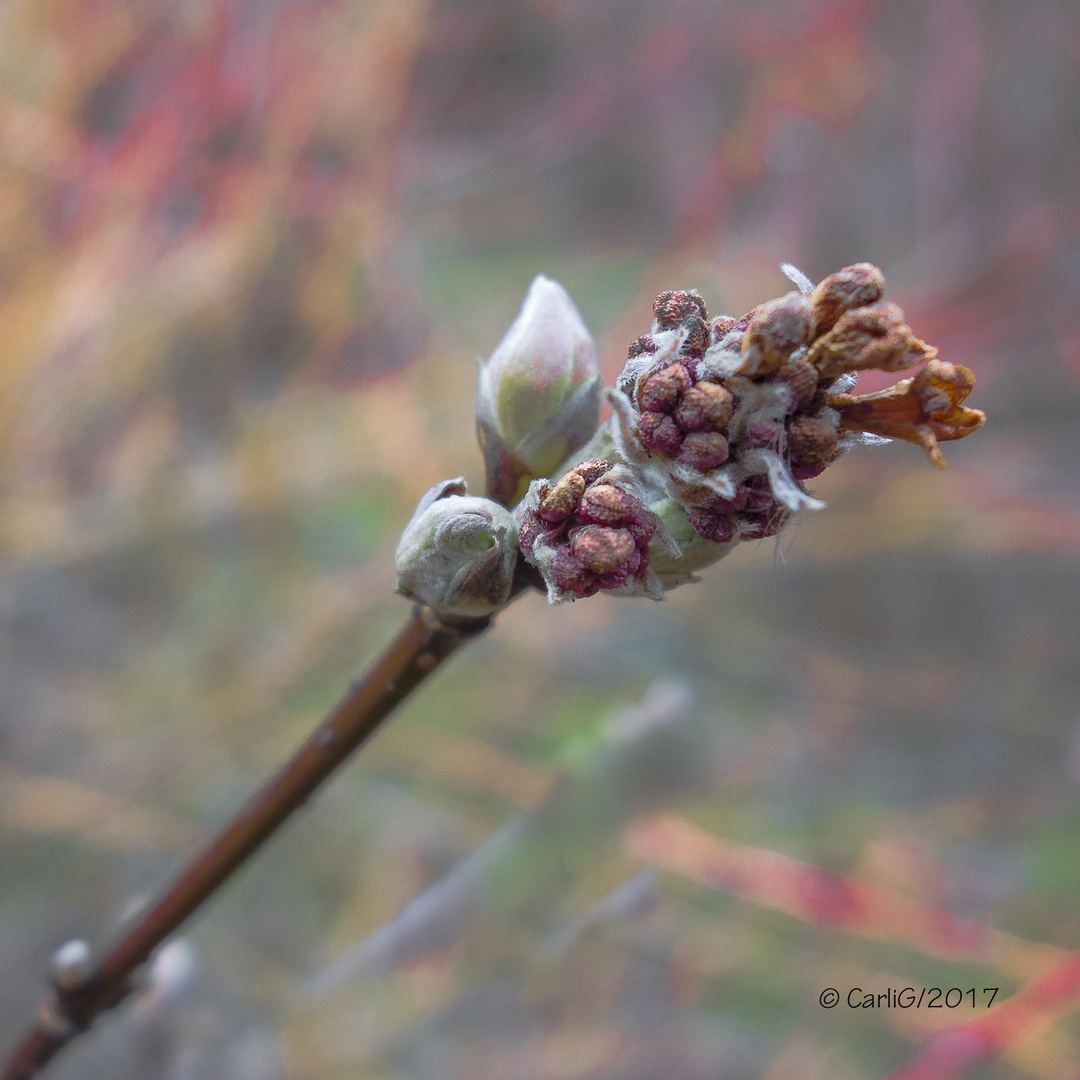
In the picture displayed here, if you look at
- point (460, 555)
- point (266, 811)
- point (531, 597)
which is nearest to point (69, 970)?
point (266, 811)

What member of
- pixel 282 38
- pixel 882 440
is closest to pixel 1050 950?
pixel 882 440

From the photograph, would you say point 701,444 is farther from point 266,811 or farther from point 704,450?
point 266,811

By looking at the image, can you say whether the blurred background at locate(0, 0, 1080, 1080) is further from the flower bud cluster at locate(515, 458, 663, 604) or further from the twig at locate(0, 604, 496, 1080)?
the flower bud cluster at locate(515, 458, 663, 604)

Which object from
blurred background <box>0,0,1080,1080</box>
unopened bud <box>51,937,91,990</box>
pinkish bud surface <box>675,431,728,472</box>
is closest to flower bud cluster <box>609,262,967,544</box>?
pinkish bud surface <box>675,431,728,472</box>

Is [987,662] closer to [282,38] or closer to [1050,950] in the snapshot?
[1050,950]

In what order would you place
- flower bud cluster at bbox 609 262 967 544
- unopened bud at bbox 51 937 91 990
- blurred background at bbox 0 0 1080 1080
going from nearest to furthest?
flower bud cluster at bbox 609 262 967 544 → unopened bud at bbox 51 937 91 990 → blurred background at bbox 0 0 1080 1080

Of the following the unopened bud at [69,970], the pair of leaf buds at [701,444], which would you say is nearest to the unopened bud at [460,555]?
the pair of leaf buds at [701,444]

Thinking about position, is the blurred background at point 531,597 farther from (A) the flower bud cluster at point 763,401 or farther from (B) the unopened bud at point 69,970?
(A) the flower bud cluster at point 763,401

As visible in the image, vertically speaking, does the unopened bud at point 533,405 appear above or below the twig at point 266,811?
above
